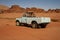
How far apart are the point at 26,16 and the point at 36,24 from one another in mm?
2606

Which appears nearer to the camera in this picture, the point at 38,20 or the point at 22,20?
the point at 38,20

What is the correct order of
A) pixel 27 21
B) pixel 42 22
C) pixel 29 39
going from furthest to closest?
1. pixel 27 21
2. pixel 42 22
3. pixel 29 39

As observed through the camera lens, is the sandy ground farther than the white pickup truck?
No

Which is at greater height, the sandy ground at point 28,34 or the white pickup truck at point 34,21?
the white pickup truck at point 34,21

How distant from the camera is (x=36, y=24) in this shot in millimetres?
18203

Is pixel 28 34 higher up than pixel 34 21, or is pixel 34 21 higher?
pixel 34 21

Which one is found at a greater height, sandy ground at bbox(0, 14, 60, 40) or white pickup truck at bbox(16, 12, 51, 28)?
white pickup truck at bbox(16, 12, 51, 28)

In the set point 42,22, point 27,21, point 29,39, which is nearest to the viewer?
point 29,39

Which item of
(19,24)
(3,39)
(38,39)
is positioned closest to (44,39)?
(38,39)

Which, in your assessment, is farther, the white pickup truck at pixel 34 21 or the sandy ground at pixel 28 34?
the white pickup truck at pixel 34 21

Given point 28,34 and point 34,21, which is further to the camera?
point 34,21

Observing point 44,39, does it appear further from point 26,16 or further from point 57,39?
point 26,16

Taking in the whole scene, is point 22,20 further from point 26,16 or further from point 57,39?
point 57,39

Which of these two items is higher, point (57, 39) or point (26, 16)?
point (26, 16)
